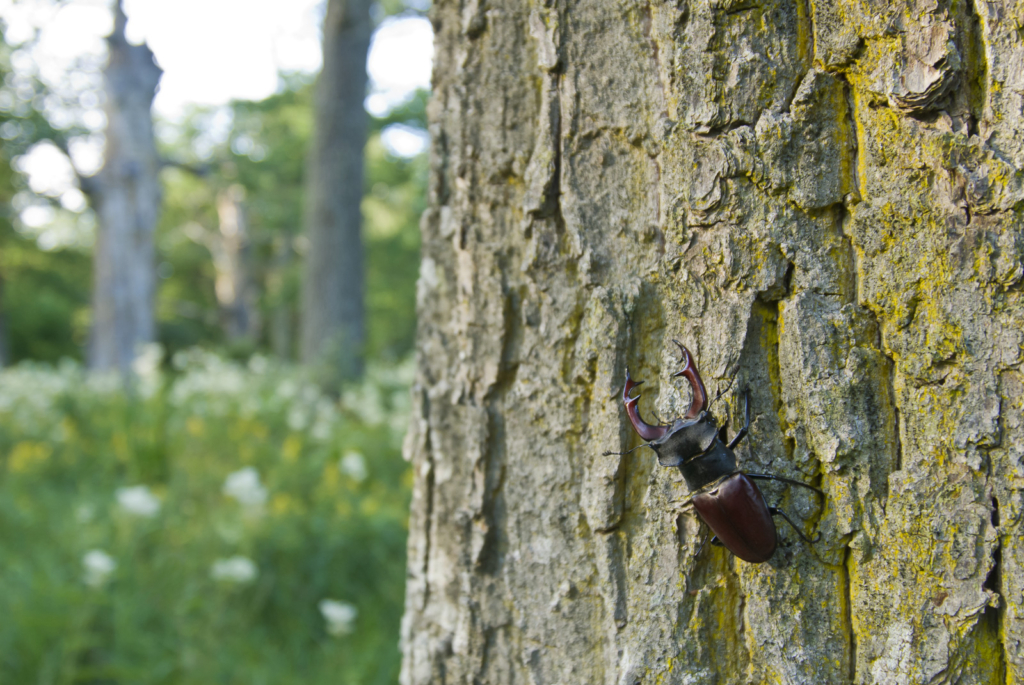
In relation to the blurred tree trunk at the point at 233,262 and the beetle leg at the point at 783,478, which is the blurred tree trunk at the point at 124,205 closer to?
the beetle leg at the point at 783,478

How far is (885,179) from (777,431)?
0.35 m

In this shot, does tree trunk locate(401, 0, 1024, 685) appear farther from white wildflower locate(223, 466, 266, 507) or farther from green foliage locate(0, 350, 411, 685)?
white wildflower locate(223, 466, 266, 507)

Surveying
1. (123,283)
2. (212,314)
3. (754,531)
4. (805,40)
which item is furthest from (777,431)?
(212,314)

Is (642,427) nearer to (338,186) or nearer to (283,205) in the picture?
(338,186)

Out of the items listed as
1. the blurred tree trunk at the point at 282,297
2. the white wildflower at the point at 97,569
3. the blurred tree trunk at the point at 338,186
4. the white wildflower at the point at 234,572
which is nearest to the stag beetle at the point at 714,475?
the white wildflower at the point at 234,572

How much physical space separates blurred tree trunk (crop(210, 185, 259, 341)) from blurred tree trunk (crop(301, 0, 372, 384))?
92.0 ft

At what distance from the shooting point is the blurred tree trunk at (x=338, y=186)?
7402 mm

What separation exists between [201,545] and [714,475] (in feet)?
9.94

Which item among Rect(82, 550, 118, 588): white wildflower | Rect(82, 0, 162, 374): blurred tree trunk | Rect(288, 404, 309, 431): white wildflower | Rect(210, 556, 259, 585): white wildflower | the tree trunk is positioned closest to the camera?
the tree trunk

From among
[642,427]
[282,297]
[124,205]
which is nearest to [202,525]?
[642,427]

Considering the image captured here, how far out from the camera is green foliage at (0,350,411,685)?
104 inches

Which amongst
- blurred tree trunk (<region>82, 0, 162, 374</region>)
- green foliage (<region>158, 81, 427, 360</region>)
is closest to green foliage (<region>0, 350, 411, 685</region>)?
blurred tree trunk (<region>82, 0, 162, 374</region>)

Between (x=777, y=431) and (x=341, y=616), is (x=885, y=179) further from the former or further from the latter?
(x=341, y=616)

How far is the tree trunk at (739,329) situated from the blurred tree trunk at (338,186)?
21.0 feet
